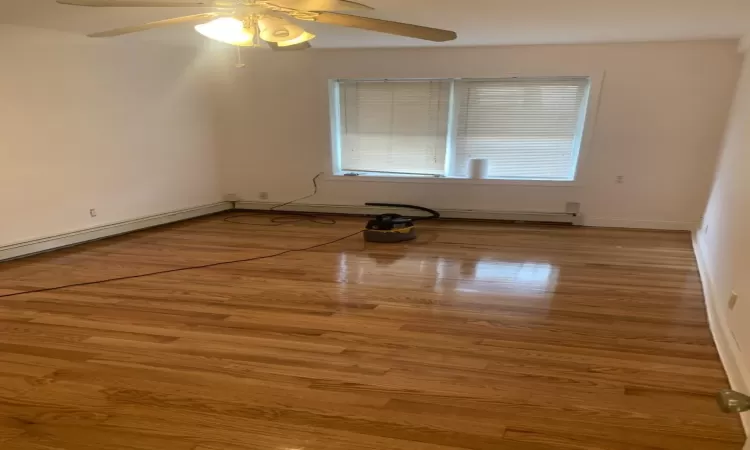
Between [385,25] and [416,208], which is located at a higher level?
[385,25]

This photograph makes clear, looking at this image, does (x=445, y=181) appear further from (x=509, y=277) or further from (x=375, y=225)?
(x=509, y=277)

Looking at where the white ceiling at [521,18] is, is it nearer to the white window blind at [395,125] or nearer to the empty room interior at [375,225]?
the empty room interior at [375,225]

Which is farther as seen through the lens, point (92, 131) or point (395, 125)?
point (395, 125)

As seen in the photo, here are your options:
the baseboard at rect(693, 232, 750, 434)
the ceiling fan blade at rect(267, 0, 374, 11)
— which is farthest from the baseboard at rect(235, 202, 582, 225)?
the ceiling fan blade at rect(267, 0, 374, 11)

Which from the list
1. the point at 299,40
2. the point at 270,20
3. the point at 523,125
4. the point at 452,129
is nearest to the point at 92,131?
the point at 299,40

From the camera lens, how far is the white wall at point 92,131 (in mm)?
3664

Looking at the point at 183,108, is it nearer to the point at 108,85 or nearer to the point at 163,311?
the point at 108,85

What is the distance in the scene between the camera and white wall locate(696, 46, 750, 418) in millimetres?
2068

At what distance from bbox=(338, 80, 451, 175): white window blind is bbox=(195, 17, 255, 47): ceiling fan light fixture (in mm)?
2775

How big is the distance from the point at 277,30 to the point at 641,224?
4425 millimetres

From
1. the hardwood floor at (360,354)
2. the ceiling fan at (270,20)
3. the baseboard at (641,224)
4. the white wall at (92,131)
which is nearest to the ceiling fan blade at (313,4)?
the ceiling fan at (270,20)

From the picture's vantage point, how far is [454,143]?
17.2 ft

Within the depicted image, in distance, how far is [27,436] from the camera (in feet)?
5.40

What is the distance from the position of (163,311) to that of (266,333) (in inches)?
30.5
